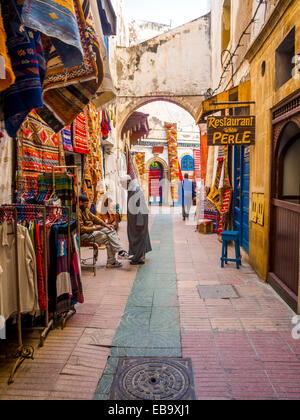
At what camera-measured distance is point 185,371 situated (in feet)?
9.32

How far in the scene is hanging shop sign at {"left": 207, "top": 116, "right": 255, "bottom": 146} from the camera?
18.6ft

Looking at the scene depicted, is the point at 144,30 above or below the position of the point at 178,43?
above

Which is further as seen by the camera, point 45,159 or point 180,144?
point 180,144

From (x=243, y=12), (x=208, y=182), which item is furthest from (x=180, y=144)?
(x=243, y=12)

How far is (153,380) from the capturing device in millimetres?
2715

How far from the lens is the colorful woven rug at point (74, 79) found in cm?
351

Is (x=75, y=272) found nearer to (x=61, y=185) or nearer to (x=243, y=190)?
(x=61, y=185)

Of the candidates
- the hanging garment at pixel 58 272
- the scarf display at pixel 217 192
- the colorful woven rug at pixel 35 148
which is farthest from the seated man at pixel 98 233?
the scarf display at pixel 217 192

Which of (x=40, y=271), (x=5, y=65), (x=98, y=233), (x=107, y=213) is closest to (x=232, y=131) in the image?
(x=98, y=233)

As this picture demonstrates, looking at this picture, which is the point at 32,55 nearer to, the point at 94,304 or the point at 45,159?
the point at 45,159

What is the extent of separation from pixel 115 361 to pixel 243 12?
6.96 metres

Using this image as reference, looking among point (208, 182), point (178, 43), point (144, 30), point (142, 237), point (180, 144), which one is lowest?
point (142, 237)

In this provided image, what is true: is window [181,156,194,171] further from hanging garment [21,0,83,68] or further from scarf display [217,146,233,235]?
hanging garment [21,0,83,68]

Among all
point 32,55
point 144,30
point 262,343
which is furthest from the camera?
point 144,30
